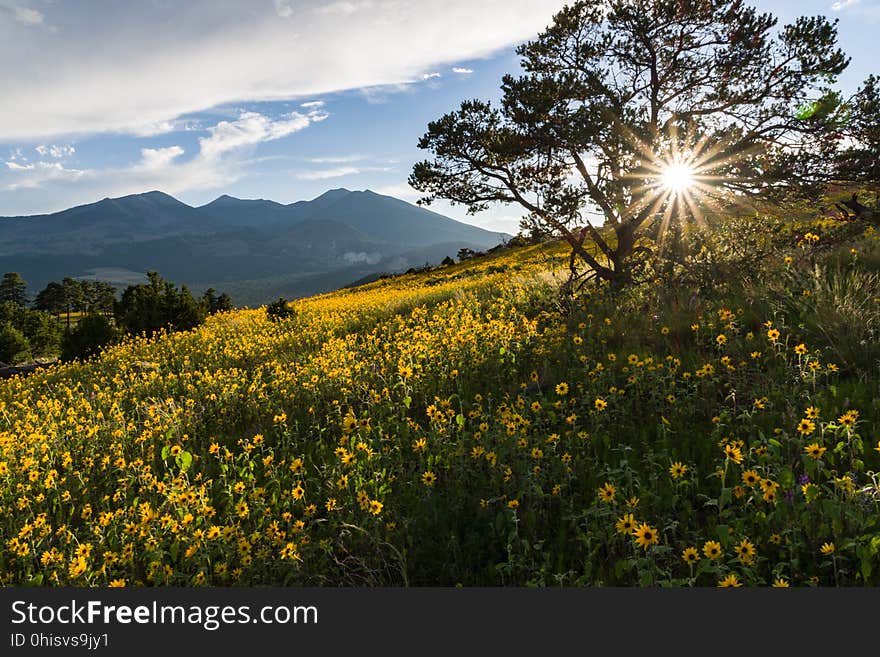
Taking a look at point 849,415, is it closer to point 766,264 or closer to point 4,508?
point 766,264

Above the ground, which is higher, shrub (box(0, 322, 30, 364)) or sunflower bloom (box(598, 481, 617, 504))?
sunflower bloom (box(598, 481, 617, 504))

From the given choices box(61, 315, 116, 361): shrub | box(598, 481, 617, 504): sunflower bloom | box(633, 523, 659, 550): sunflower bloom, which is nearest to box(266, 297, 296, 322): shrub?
box(61, 315, 116, 361): shrub

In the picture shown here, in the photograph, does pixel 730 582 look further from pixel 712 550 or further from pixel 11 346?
pixel 11 346

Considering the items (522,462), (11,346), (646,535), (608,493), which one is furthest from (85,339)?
(11,346)

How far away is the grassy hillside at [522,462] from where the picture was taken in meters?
2.92

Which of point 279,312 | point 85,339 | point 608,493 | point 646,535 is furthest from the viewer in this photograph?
point 279,312

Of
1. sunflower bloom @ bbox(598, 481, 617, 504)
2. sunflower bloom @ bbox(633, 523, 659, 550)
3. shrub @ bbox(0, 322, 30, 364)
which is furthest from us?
shrub @ bbox(0, 322, 30, 364)

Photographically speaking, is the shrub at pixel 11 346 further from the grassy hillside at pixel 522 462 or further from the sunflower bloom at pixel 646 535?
the sunflower bloom at pixel 646 535

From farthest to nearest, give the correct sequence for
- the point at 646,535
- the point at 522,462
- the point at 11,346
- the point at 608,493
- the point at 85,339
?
the point at 11,346 < the point at 85,339 < the point at 522,462 < the point at 608,493 < the point at 646,535

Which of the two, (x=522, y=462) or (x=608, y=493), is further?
(x=522, y=462)

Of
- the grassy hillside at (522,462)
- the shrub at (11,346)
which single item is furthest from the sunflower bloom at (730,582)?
the shrub at (11,346)

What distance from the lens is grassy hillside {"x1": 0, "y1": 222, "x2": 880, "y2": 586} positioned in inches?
115

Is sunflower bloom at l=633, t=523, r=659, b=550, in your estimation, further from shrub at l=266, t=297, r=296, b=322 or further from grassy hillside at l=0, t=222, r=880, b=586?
shrub at l=266, t=297, r=296, b=322

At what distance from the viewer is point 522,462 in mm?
3736
